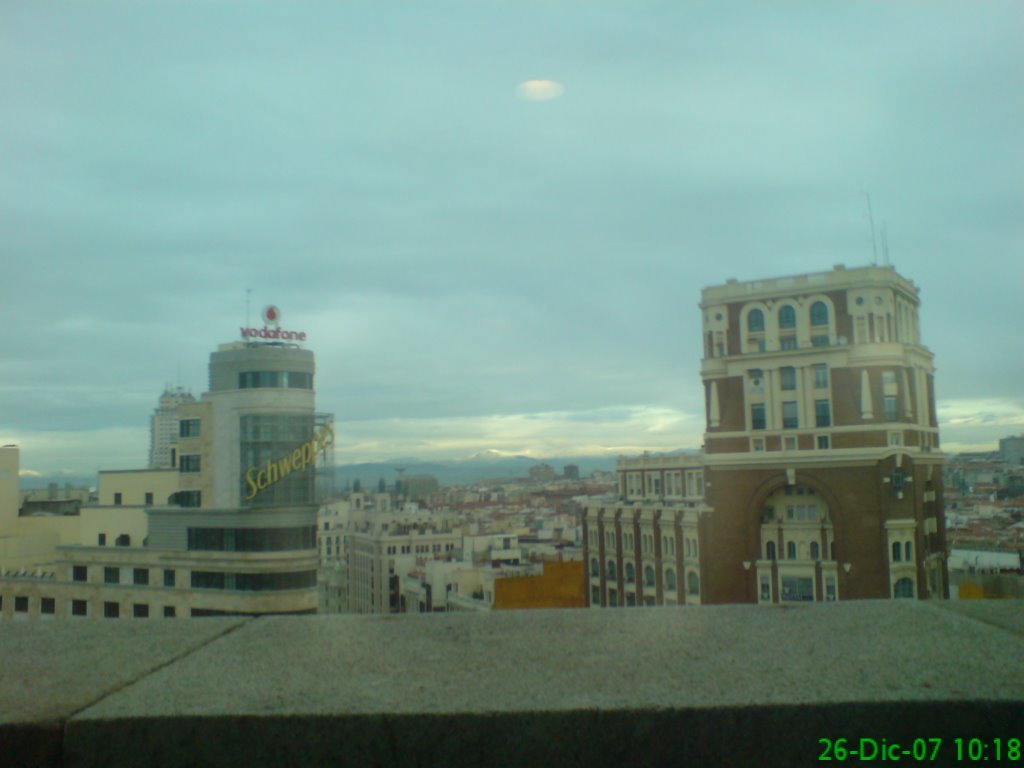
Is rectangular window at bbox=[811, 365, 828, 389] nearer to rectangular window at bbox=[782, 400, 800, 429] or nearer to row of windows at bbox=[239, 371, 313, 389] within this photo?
rectangular window at bbox=[782, 400, 800, 429]

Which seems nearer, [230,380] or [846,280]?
[846,280]

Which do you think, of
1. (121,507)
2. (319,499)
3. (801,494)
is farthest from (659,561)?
(121,507)

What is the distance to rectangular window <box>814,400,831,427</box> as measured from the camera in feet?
56.6

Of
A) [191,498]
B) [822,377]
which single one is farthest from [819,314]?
[191,498]

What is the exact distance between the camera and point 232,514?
21.7m

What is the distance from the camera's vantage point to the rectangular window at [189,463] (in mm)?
22398

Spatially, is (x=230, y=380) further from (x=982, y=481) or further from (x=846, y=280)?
(x=982, y=481)

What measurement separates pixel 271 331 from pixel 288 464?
11.1 feet

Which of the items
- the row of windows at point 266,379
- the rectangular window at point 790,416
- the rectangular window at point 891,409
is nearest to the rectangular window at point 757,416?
the rectangular window at point 790,416

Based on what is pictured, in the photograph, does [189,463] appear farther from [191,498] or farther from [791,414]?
[791,414]

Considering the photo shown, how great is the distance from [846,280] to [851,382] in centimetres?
203

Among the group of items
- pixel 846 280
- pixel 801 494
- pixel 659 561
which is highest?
pixel 846 280

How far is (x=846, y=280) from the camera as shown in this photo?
17234 millimetres

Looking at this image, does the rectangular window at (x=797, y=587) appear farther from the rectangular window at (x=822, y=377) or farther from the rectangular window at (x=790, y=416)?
the rectangular window at (x=822, y=377)
